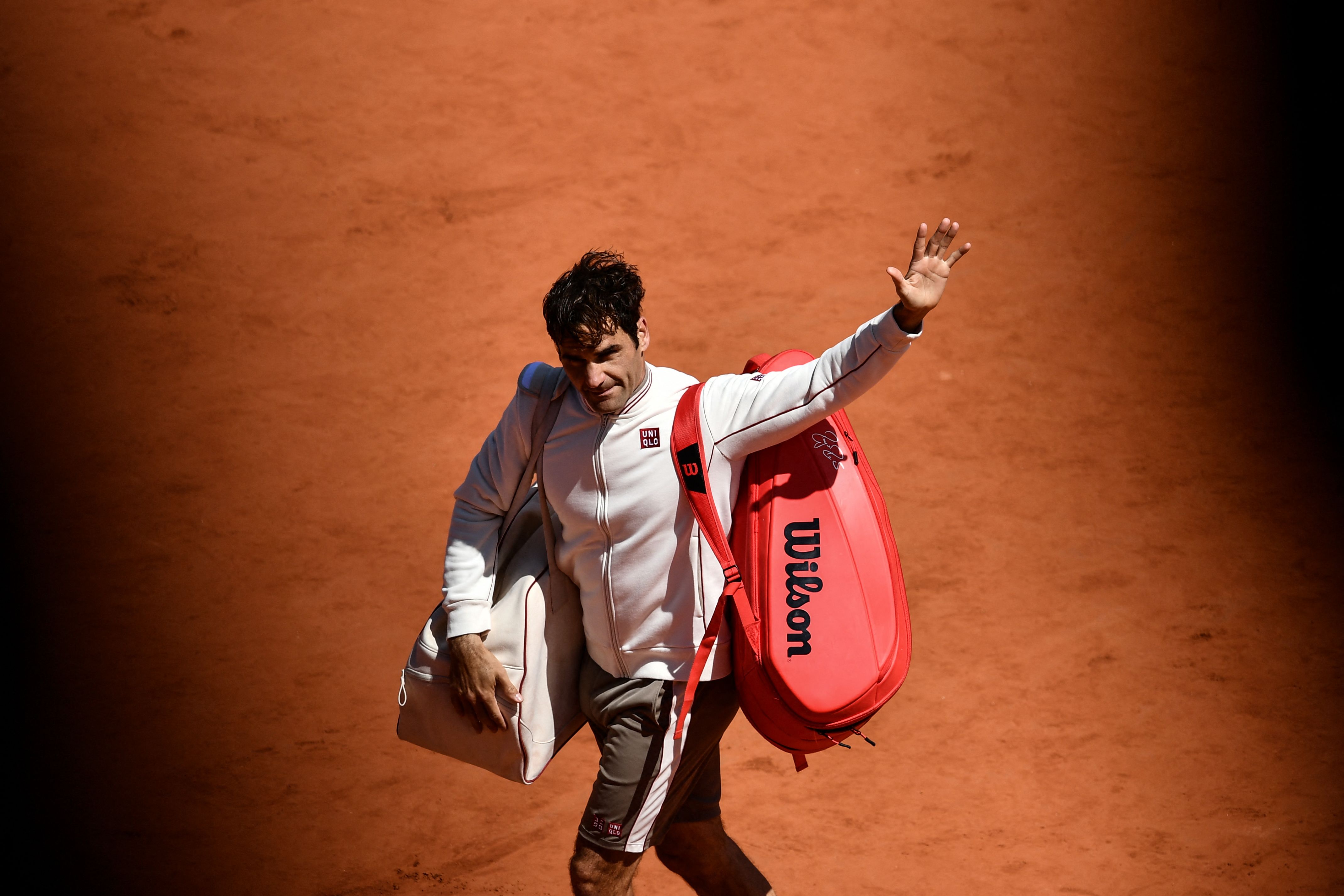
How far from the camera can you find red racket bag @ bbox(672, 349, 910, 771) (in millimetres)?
2287

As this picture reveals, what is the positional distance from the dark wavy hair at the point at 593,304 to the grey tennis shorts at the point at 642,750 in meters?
0.82

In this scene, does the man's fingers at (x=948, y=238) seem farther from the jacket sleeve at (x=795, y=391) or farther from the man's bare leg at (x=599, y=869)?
the man's bare leg at (x=599, y=869)

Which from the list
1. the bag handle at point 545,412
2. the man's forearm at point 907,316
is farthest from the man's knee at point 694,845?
the man's forearm at point 907,316

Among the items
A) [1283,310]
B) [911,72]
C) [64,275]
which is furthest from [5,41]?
[1283,310]

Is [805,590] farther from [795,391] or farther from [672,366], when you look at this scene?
[672,366]

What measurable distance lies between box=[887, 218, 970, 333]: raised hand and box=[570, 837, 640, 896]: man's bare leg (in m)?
1.40

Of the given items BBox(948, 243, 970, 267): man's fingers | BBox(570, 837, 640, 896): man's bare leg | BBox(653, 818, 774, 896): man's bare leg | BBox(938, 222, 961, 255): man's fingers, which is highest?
BBox(938, 222, 961, 255): man's fingers

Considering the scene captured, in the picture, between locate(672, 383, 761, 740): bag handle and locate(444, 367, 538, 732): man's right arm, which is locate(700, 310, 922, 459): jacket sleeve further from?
locate(444, 367, 538, 732): man's right arm

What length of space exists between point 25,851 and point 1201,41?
6.37 meters

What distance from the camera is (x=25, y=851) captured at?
4215mm

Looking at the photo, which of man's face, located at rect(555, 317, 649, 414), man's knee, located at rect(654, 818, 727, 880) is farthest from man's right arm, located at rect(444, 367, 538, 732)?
man's knee, located at rect(654, 818, 727, 880)

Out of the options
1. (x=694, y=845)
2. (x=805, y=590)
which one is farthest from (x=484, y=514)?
(x=694, y=845)

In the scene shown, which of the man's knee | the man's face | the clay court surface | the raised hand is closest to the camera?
the raised hand

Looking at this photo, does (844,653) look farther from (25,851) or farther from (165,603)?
(25,851)
